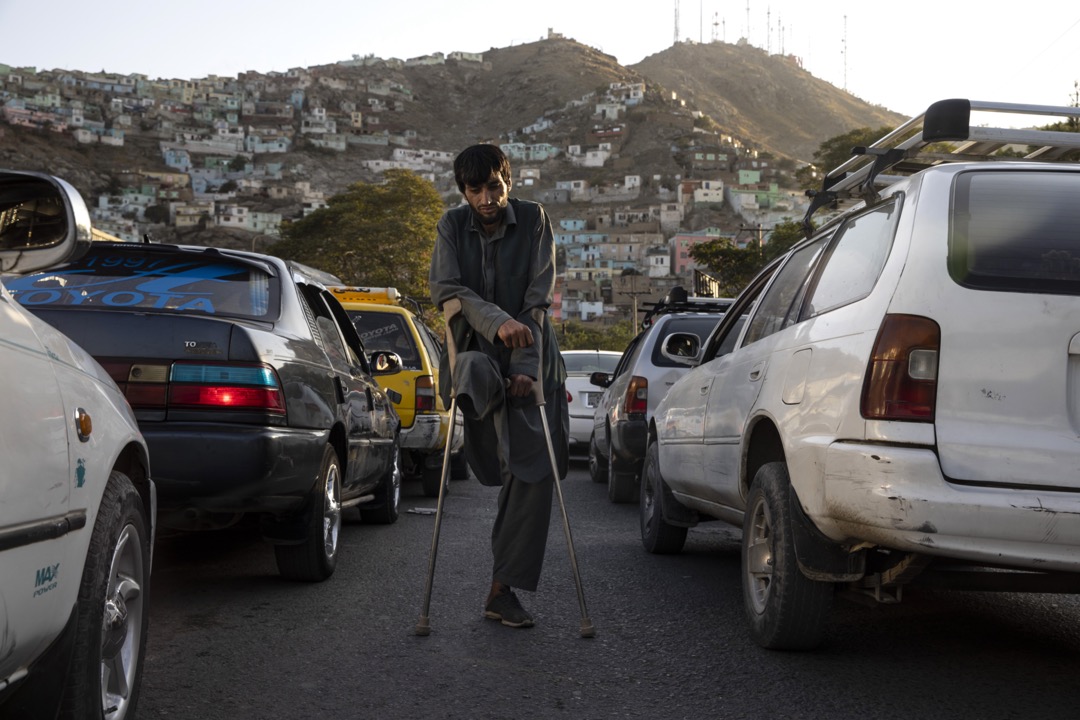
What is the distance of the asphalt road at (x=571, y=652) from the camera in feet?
12.3

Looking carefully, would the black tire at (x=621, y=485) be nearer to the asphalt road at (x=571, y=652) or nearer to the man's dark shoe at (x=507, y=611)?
the asphalt road at (x=571, y=652)

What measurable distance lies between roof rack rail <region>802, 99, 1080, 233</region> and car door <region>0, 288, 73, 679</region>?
302cm

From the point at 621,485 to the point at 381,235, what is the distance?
185 ft

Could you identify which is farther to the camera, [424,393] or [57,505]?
[424,393]

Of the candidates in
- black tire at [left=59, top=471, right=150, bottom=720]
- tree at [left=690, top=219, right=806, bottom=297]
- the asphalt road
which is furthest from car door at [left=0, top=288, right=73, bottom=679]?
tree at [left=690, top=219, right=806, bottom=297]

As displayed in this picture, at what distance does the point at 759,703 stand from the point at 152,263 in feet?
11.7

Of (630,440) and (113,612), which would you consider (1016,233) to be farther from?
(630,440)

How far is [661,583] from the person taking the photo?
6152 mm

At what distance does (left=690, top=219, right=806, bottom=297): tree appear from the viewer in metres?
54.6

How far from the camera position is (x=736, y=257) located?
2215 inches

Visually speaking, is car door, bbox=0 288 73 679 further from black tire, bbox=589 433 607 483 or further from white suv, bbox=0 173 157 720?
black tire, bbox=589 433 607 483

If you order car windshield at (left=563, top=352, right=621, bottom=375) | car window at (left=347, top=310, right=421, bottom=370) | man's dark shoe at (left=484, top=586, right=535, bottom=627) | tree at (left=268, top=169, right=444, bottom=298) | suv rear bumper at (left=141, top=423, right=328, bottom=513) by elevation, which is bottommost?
man's dark shoe at (left=484, top=586, right=535, bottom=627)

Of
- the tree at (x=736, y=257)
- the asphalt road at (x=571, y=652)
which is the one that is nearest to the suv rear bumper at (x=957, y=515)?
the asphalt road at (x=571, y=652)

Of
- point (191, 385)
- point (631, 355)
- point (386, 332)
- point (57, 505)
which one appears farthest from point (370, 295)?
point (57, 505)
